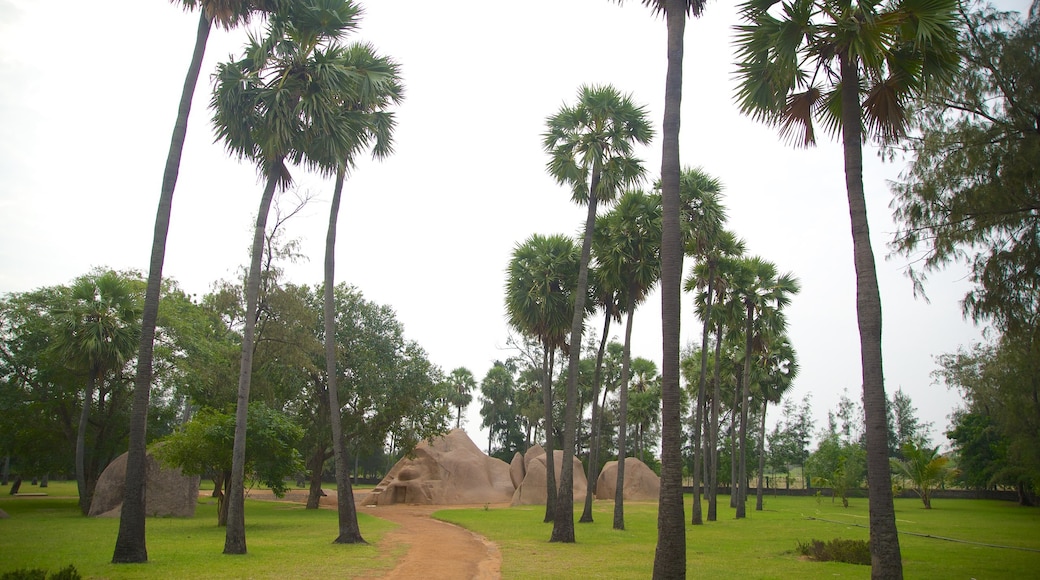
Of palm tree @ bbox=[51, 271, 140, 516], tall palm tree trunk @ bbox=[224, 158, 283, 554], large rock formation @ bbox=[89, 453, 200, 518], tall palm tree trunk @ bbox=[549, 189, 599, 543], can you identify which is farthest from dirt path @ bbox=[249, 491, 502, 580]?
palm tree @ bbox=[51, 271, 140, 516]

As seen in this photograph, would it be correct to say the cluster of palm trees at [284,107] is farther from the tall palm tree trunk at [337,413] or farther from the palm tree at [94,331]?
the palm tree at [94,331]

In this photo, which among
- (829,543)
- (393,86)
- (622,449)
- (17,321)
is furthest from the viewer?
(17,321)

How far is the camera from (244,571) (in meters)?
11.7

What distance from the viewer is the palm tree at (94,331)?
24.2m

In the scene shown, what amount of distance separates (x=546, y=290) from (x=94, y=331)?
17906mm

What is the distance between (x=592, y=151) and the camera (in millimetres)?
21406

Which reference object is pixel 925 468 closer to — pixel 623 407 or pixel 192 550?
pixel 623 407

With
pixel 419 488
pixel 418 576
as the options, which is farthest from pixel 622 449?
pixel 419 488

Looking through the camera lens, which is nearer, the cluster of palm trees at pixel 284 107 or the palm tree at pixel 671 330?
the palm tree at pixel 671 330

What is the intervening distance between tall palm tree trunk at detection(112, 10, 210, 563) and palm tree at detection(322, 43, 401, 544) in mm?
3605

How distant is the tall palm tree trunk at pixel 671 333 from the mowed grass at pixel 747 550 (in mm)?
3702

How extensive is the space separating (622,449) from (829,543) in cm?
961

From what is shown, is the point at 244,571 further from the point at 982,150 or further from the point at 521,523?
the point at 982,150

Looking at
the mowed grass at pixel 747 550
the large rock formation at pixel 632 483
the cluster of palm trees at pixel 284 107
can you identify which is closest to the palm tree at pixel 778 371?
the large rock formation at pixel 632 483
